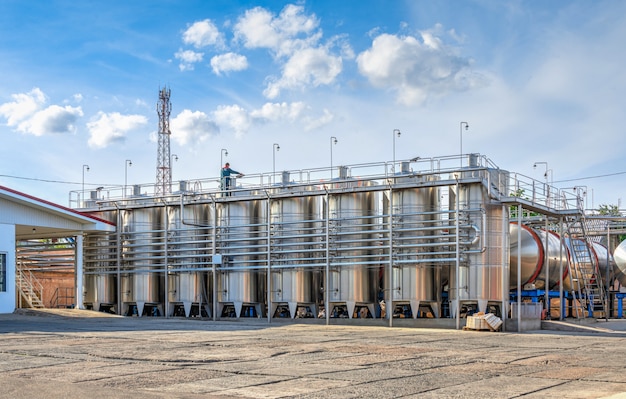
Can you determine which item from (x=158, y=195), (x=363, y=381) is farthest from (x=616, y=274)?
(x=363, y=381)

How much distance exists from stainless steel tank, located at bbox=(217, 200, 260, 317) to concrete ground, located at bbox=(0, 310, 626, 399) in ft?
30.5

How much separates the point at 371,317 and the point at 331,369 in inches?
696

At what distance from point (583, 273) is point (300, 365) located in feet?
75.1

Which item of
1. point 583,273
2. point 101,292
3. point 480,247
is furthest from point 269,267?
point 583,273

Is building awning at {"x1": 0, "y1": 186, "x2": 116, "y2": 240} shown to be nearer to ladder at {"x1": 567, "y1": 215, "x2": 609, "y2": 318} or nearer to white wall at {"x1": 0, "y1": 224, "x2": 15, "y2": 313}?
white wall at {"x1": 0, "y1": 224, "x2": 15, "y2": 313}

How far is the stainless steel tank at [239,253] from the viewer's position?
33219 millimetres

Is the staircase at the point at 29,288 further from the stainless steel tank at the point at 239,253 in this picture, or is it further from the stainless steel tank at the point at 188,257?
the stainless steel tank at the point at 239,253

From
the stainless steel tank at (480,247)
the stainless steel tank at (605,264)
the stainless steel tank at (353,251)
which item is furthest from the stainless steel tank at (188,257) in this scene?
the stainless steel tank at (605,264)

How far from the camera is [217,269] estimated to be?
33.6 metres

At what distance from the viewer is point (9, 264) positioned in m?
32.6

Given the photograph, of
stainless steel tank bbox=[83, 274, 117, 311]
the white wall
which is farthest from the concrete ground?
stainless steel tank bbox=[83, 274, 117, 311]

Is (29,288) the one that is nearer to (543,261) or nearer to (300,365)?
(543,261)

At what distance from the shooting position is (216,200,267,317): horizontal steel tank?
3322cm

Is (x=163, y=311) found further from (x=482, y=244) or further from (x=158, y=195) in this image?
(x=482, y=244)
